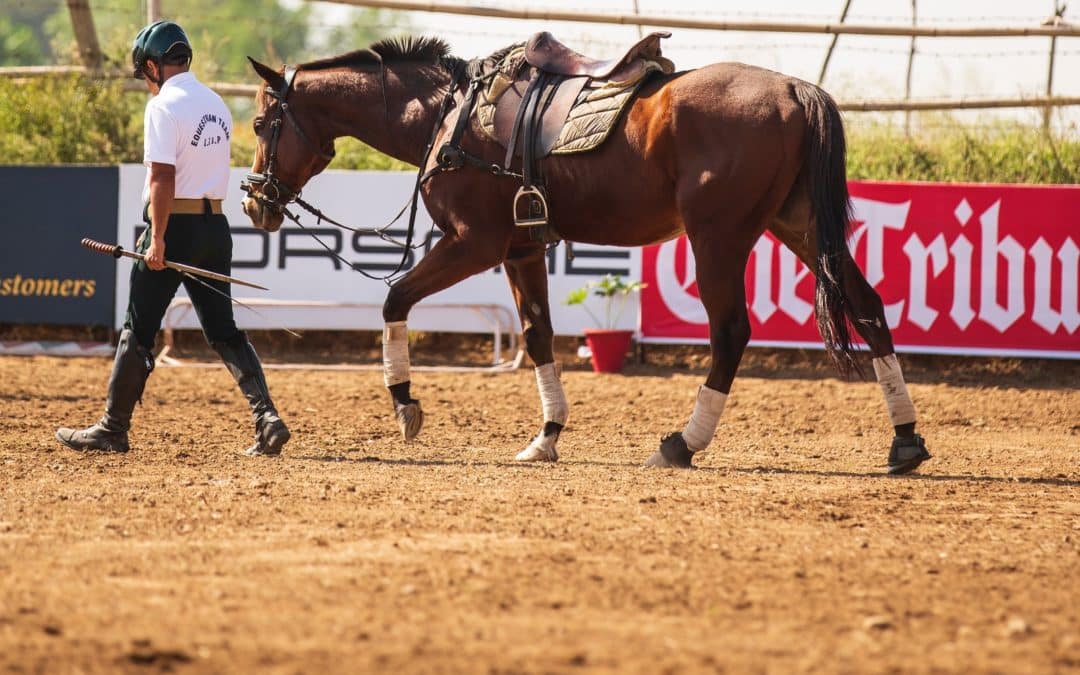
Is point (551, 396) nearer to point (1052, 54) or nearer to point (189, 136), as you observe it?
point (189, 136)

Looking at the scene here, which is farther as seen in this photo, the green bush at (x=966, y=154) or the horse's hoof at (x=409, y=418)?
the green bush at (x=966, y=154)

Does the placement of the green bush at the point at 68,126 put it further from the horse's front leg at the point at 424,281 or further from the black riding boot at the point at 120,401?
the horse's front leg at the point at 424,281

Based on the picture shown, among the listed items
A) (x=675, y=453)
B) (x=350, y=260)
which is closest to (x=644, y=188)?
(x=675, y=453)

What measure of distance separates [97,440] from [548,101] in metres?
2.96

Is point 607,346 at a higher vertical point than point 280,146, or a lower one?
lower

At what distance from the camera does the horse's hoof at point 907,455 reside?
24.5ft

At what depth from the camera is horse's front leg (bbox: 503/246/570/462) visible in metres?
7.94

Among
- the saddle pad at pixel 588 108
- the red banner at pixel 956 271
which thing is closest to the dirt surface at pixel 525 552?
the saddle pad at pixel 588 108

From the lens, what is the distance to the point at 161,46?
7.48 meters

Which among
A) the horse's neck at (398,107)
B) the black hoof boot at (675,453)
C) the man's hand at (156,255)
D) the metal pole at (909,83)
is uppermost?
the metal pole at (909,83)

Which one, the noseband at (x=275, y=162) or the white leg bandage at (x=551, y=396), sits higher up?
the noseband at (x=275, y=162)

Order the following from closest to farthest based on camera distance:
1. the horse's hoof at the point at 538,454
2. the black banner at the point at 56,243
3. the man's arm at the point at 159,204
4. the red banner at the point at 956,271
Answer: the man's arm at the point at 159,204 < the horse's hoof at the point at 538,454 < the red banner at the point at 956,271 < the black banner at the point at 56,243

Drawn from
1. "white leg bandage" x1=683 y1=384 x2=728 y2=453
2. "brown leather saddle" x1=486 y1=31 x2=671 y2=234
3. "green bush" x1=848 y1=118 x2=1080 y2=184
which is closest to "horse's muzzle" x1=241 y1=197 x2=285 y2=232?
"brown leather saddle" x1=486 y1=31 x2=671 y2=234

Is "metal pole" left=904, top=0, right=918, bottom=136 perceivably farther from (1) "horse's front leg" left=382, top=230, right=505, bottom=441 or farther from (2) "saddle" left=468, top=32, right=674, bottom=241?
(1) "horse's front leg" left=382, top=230, right=505, bottom=441
